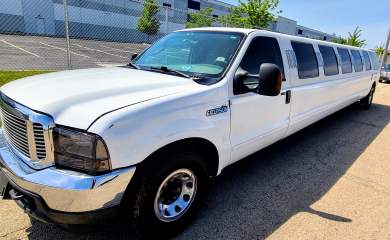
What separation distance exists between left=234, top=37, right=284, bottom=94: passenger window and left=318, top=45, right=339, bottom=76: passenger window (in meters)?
1.87

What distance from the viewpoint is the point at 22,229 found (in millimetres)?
2744

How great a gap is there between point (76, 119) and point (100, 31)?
1446 inches

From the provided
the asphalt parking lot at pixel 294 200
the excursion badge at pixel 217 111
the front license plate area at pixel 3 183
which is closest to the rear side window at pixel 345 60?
the asphalt parking lot at pixel 294 200

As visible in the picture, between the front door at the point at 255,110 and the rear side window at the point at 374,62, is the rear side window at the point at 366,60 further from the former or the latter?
the front door at the point at 255,110

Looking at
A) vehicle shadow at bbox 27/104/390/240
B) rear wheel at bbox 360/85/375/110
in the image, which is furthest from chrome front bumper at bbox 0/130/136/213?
rear wheel at bbox 360/85/375/110

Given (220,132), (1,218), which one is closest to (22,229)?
(1,218)

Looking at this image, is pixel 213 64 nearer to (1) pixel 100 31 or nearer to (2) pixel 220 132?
(2) pixel 220 132

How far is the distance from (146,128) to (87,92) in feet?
1.92

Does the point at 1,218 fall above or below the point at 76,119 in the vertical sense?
below

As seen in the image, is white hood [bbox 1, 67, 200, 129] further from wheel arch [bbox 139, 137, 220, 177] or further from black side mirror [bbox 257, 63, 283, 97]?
black side mirror [bbox 257, 63, 283, 97]

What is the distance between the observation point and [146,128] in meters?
2.18

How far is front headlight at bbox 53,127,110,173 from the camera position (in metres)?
1.99

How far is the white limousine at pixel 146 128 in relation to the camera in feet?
6.64

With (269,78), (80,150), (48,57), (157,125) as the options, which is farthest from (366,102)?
(48,57)
